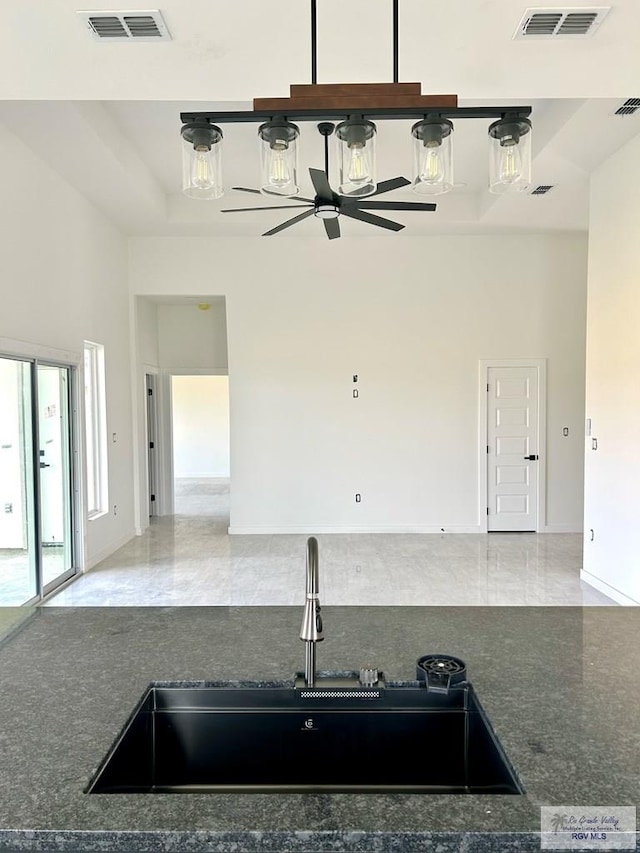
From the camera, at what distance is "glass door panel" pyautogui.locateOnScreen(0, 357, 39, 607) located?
A: 439cm

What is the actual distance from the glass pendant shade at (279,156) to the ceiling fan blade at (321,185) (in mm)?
1462

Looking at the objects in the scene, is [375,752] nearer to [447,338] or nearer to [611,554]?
[611,554]

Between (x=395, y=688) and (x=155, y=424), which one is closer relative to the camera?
(x=395, y=688)

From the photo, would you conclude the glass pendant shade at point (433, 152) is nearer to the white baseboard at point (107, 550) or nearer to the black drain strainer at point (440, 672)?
the black drain strainer at point (440, 672)

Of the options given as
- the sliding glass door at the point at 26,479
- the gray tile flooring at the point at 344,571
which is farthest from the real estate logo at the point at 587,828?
the sliding glass door at the point at 26,479

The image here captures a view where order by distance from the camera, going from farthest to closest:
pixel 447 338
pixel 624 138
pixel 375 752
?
1. pixel 447 338
2. pixel 624 138
3. pixel 375 752

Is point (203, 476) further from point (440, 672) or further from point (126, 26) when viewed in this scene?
point (440, 672)

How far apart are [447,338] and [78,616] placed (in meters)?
6.04

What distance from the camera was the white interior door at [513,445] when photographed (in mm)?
7125

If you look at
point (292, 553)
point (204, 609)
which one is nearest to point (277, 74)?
point (204, 609)

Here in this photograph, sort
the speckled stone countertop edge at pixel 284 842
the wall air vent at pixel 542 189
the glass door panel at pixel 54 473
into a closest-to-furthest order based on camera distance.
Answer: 1. the speckled stone countertop edge at pixel 284 842
2. the glass door panel at pixel 54 473
3. the wall air vent at pixel 542 189

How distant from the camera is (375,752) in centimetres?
130

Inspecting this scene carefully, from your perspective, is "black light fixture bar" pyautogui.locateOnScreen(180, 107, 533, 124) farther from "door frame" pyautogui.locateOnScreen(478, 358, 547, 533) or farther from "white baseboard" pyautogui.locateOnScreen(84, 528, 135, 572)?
"door frame" pyautogui.locateOnScreen(478, 358, 547, 533)

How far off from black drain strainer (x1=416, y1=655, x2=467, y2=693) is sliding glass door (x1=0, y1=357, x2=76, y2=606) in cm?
387
